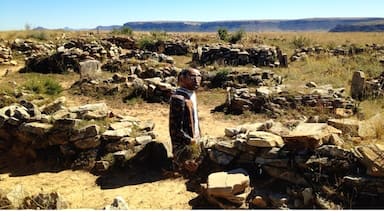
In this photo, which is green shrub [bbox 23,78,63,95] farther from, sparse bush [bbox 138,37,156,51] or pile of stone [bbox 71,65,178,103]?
sparse bush [bbox 138,37,156,51]

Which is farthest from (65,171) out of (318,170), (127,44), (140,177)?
(127,44)

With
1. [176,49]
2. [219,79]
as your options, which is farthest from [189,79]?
[176,49]

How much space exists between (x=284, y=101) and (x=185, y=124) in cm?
515

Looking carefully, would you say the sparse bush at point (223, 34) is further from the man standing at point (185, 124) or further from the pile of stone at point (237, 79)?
the man standing at point (185, 124)

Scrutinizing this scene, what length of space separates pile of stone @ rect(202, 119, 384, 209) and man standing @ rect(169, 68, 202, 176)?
1.55 ft

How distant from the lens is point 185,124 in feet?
21.9

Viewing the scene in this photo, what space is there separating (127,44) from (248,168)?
2214cm

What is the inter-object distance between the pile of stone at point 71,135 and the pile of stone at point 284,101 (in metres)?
3.79

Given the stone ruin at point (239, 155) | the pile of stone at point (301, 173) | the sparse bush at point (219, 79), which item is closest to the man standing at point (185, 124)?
the stone ruin at point (239, 155)

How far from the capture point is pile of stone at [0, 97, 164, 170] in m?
7.37

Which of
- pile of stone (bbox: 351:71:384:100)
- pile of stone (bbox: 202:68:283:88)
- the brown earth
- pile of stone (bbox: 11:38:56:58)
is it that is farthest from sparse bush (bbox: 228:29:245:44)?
the brown earth

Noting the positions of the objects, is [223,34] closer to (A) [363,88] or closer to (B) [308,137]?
(A) [363,88]

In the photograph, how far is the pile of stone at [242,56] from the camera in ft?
63.5

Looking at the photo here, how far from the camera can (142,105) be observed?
40.2 feet
